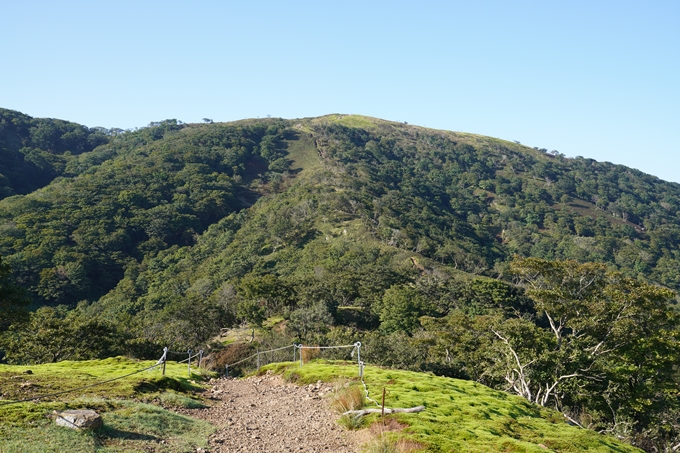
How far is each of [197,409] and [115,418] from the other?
155 inches

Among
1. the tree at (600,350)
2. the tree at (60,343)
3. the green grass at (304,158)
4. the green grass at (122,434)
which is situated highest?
the green grass at (304,158)

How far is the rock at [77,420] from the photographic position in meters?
8.91

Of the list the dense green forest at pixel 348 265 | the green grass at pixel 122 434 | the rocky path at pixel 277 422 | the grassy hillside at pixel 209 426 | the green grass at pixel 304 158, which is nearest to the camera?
the green grass at pixel 122 434

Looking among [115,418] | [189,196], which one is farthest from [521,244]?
[115,418]

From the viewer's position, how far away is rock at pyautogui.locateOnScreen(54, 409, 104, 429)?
8914 millimetres

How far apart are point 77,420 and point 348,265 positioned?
236ft

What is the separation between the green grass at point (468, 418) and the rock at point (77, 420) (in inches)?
260

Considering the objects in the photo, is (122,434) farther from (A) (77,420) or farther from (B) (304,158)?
(B) (304,158)

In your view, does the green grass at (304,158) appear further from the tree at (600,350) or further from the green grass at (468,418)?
the green grass at (468,418)

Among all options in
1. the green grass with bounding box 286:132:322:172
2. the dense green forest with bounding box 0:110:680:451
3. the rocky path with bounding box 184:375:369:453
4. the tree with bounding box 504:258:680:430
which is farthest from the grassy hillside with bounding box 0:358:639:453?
the green grass with bounding box 286:132:322:172

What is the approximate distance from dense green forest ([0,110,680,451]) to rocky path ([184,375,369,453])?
1074 centimetres

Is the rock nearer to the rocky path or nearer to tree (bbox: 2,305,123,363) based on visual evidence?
the rocky path

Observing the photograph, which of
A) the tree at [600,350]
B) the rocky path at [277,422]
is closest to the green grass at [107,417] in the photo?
the rocky path at [277,422]

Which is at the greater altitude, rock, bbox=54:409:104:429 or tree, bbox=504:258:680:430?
rock, bbox=54:409:104:429
